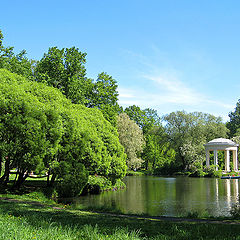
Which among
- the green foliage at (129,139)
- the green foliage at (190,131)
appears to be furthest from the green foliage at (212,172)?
the green foliage at (129,139)

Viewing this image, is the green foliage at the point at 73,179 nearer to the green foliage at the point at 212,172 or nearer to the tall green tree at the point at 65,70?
the tall green tree at the point at 65,70

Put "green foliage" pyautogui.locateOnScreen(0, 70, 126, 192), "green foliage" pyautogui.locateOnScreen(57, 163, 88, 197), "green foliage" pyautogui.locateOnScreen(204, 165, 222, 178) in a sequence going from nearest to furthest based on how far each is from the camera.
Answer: "green foliage" pyautogui.locateOnScreen(0, 70, 126, 192) < "green foliage" pyautogui.locateOnScreen(57, 163, 88, 197) < "green foliage" pyautogui.locateOnScreen(204, 165, 222, 178)

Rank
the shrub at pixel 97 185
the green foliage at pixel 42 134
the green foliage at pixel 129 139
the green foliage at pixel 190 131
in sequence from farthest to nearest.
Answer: the green foliage at pixel 190 131, the green foliage at pixel 129 139, the shrub at pixel 97 185, the green foliage at pixel 42 134

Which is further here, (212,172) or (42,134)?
(212,172)

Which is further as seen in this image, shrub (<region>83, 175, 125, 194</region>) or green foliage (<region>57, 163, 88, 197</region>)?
shrub (<region>83, 175, 125, 194</region>)

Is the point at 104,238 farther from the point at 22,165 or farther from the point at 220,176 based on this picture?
the point at 220,176

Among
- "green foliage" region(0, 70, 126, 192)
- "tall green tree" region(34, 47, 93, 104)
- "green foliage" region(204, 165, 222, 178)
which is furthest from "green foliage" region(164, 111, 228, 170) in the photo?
"green foliage" region(0, 70, 126, 192)

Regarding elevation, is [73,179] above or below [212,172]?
above

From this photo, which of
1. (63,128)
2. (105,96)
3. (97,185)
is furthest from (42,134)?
(105,96)

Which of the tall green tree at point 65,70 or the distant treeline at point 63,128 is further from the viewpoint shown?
the tall green tree at point 65,70

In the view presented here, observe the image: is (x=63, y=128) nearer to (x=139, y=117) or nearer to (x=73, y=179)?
(x=73, y=179)

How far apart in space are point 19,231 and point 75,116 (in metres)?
15.4

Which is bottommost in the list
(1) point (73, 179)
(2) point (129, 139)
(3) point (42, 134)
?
(1) point (73, 179)

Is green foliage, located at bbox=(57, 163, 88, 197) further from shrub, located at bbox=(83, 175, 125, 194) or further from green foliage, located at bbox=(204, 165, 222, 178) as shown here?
green foliage, located at bbox=(204, 165, 222, 178)
